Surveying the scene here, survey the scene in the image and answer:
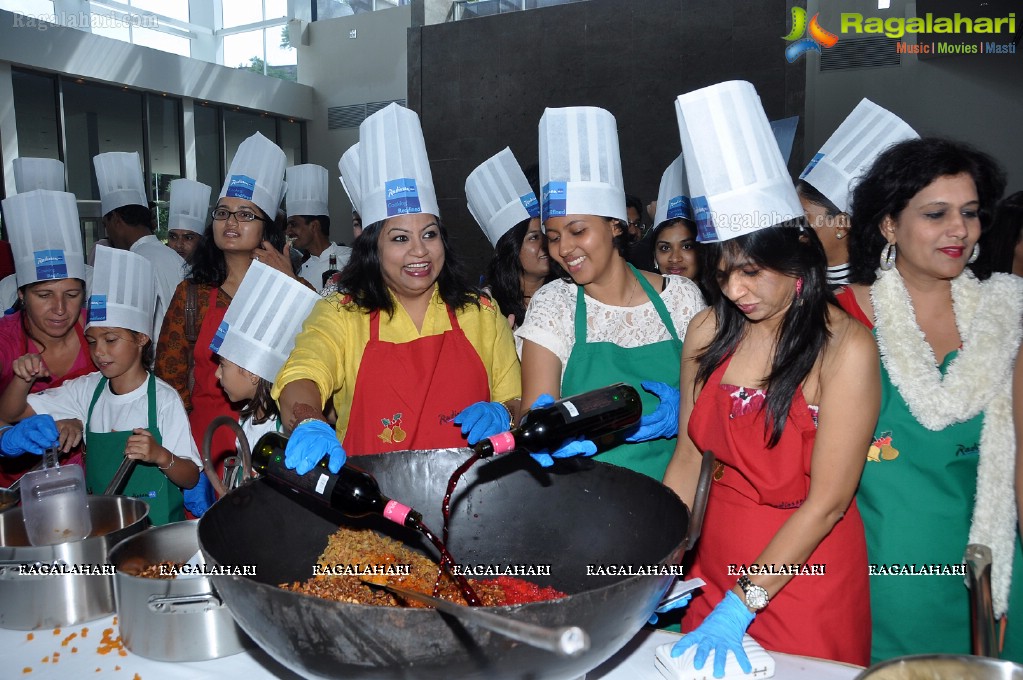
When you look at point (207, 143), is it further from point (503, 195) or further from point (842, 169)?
point (842, 169)

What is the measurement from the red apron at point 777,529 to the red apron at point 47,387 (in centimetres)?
204

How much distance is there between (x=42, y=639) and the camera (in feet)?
4.19

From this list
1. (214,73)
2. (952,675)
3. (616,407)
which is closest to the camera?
(952,675)

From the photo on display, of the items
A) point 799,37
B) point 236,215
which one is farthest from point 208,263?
point 799,37

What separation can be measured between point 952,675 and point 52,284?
282cm

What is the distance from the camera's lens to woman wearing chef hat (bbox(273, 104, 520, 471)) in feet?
6.38

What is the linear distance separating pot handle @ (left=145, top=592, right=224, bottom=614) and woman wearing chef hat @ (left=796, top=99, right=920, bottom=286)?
1.80 m

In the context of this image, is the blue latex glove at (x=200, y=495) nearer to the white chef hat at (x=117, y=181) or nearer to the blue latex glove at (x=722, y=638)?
the blue latex glove at (x=722, y=638)

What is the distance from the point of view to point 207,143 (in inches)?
396

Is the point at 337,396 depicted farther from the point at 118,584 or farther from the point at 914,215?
the point at 914,215

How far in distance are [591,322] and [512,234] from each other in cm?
121

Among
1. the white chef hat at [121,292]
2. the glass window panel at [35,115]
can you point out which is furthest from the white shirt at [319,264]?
the glass window panel at [35,115]

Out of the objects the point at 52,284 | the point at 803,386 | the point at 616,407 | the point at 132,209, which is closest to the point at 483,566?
the point at 616,407

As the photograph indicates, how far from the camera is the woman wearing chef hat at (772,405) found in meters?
1.39
